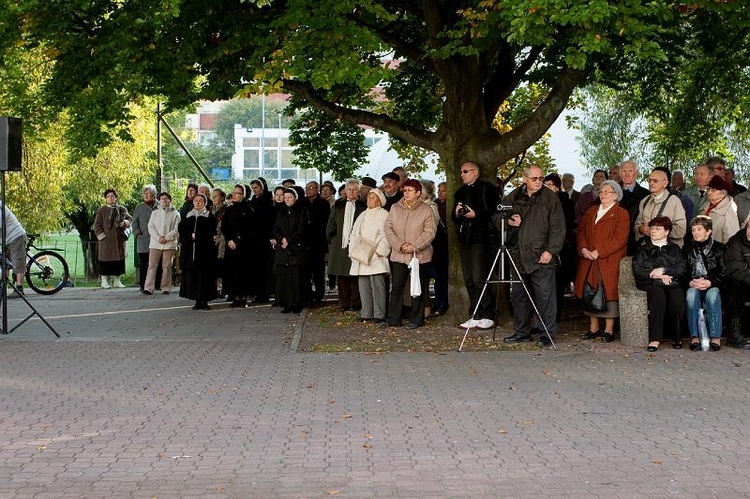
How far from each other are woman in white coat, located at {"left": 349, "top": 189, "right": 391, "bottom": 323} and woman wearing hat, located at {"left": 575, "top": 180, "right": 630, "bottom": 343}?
Answer: 3090 mm

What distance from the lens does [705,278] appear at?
1315 centimetres

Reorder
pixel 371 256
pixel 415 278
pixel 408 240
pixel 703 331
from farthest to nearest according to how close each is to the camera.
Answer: pixel 371 256
pixel 408 240
pixel 415 278
pixel 703 331

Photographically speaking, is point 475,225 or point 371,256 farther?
point 371,256

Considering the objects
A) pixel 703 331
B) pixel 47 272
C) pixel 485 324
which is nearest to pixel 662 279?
pixel 703 331

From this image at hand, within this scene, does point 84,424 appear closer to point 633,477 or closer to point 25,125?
point 633,477

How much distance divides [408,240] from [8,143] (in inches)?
208

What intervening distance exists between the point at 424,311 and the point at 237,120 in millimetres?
98814

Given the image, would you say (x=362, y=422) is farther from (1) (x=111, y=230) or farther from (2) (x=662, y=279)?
(1) (x=111, y=230)

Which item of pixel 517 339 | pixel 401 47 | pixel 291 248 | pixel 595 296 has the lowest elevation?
pixel 517 339

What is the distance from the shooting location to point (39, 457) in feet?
25.2

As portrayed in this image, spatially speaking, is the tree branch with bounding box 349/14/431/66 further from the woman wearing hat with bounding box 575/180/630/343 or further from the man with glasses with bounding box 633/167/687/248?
the man with glasses with bounding box 633/167/687/248

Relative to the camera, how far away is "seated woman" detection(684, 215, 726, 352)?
13.0 m

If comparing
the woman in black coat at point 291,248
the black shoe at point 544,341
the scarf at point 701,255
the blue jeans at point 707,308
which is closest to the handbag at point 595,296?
the black shoe at point 544,341

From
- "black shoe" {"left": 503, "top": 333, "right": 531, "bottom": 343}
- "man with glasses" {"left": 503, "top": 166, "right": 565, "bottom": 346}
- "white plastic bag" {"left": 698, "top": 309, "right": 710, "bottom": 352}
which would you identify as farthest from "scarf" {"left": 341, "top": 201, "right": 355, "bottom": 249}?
"white plastic bag" {"left": 698, "top": 309, "right": 710, "bottom": 352}
